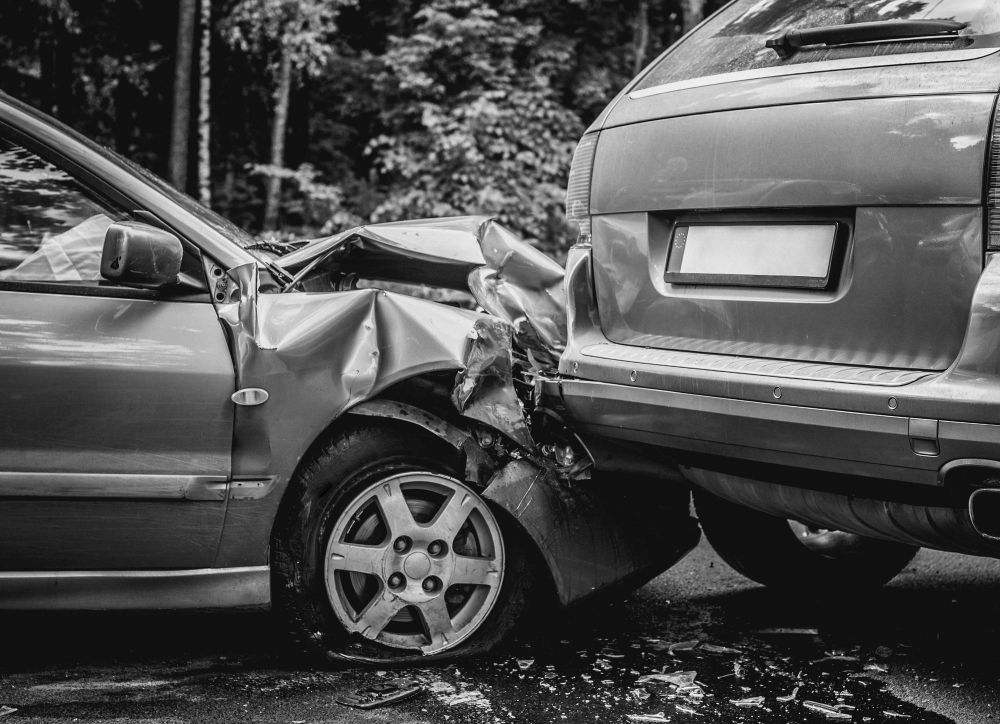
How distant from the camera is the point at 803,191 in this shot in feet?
8.00

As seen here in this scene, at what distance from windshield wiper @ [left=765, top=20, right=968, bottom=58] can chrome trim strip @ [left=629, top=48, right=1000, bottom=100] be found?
59mm

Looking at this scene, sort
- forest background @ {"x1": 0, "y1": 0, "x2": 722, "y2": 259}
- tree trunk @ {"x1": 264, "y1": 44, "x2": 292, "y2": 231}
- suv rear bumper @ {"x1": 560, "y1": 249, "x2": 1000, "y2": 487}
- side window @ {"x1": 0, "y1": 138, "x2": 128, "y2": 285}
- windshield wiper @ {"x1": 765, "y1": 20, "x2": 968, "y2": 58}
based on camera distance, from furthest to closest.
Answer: tree trunk @ {"x1": 264, "y1": 44, "x2": 292, "y2": 231} < forest background @ {"x1": 0, "y1": 0, "x2": 722, "y2": 259} < side window @ {"x1": 0, "y1": 138, "x2": 128, "y2": 285} < windshield wiper @ {"x1": 765, "y1": 20, "x2": 968, "y2": 58} < suv rear bumper @ {"x1": 560, "y1": 249, "x2": 1000, "y2": 487}

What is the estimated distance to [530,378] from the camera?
3.03 metres

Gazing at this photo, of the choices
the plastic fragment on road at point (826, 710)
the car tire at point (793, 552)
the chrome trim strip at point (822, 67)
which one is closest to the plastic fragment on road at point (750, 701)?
the plastic fragment on road at point (826, 710)

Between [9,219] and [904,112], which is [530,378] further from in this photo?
[9,219]

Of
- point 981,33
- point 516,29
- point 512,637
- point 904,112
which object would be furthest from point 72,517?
point 516,29

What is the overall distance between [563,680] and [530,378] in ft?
2.90

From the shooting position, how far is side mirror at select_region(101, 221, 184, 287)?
2641 mm

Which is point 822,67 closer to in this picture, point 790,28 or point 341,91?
point 790,28

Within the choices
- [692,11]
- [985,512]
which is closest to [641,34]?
[692,11]

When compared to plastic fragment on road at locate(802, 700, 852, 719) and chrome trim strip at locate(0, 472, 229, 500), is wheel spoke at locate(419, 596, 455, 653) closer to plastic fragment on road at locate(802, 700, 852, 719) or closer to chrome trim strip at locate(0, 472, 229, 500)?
chrome trim strip at locate(0, 472, 229, 500)

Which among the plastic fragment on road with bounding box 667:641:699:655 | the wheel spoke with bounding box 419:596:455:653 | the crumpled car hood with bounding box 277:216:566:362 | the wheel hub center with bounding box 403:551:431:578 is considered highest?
the crumpled car hood with bounding box 277:216:566:362

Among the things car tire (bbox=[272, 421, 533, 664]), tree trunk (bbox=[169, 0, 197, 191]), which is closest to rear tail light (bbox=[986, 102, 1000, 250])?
car tire (bbox=[272, 421, 533, 664])

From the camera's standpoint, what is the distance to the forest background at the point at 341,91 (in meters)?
12.1
